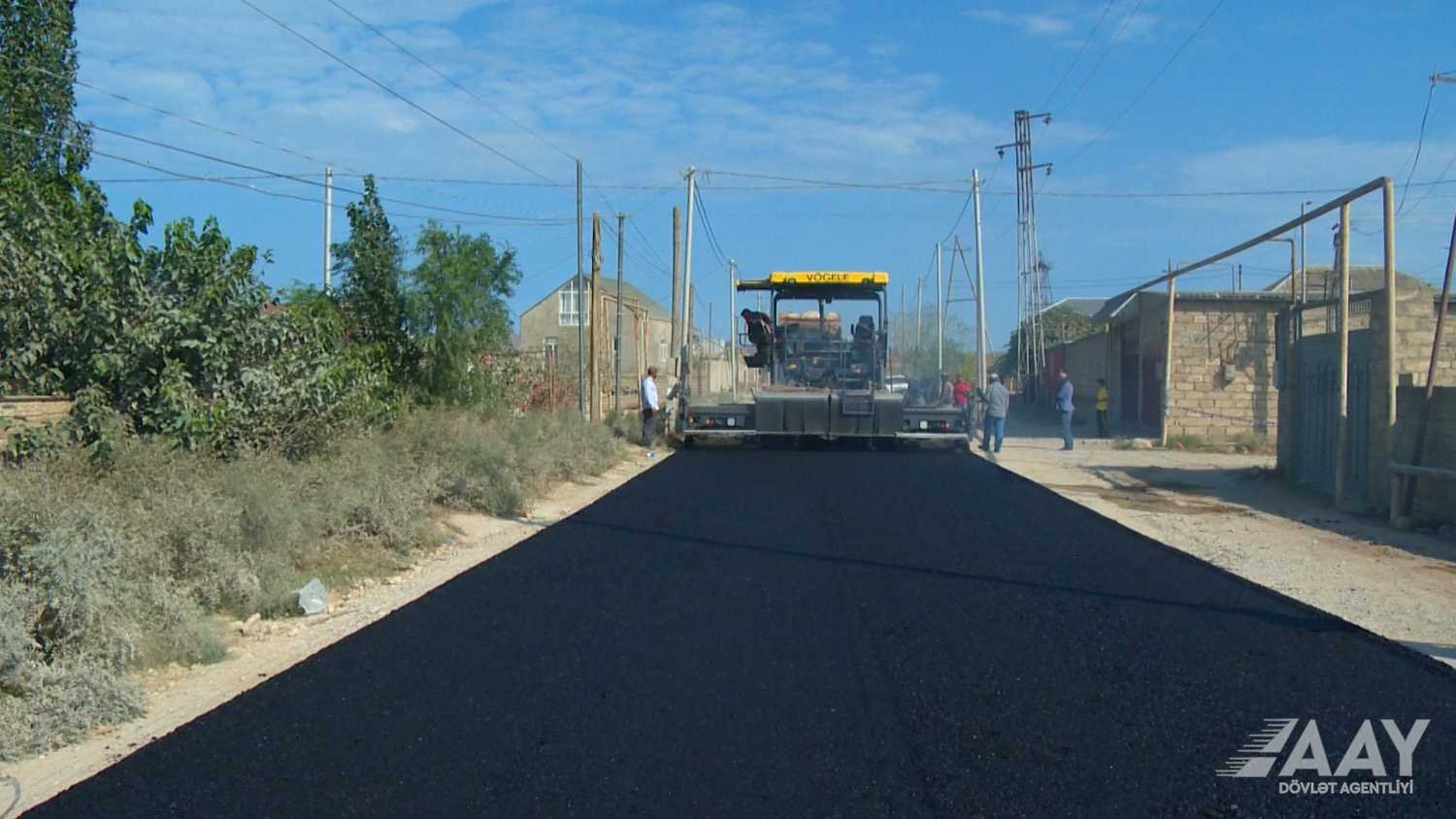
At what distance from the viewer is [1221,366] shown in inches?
1151

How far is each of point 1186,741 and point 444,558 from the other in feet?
25.4

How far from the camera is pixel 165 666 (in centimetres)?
738

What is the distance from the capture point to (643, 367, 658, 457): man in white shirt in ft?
85.4

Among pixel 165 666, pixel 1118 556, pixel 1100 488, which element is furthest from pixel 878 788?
pixel 1100 488

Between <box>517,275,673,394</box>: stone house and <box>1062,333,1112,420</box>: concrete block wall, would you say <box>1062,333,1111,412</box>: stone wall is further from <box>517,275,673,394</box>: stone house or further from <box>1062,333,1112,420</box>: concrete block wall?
<box>517,275,673,394</box>: stone house

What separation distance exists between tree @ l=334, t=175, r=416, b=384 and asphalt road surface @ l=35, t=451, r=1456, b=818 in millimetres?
9553

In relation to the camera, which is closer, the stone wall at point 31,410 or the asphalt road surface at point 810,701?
the asphalt road surface at point 810,701

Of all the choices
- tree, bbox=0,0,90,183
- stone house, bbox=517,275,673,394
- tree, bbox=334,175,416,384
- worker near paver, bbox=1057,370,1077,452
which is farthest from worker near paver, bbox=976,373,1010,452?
stone house, bbox=517,275,673,394

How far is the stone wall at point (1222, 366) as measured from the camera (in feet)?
95.6

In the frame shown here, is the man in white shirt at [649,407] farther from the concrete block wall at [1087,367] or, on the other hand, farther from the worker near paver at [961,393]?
the concrete block wall at [1087,367]

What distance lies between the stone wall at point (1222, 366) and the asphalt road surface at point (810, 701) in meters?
19.5

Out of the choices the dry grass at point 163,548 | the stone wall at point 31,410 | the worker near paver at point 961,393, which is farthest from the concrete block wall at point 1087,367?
the stone wall at point 31,410

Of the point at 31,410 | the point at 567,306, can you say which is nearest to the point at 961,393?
the point at 31,410

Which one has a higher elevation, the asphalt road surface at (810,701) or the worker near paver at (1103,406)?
the worker near paver at (1103,406)
